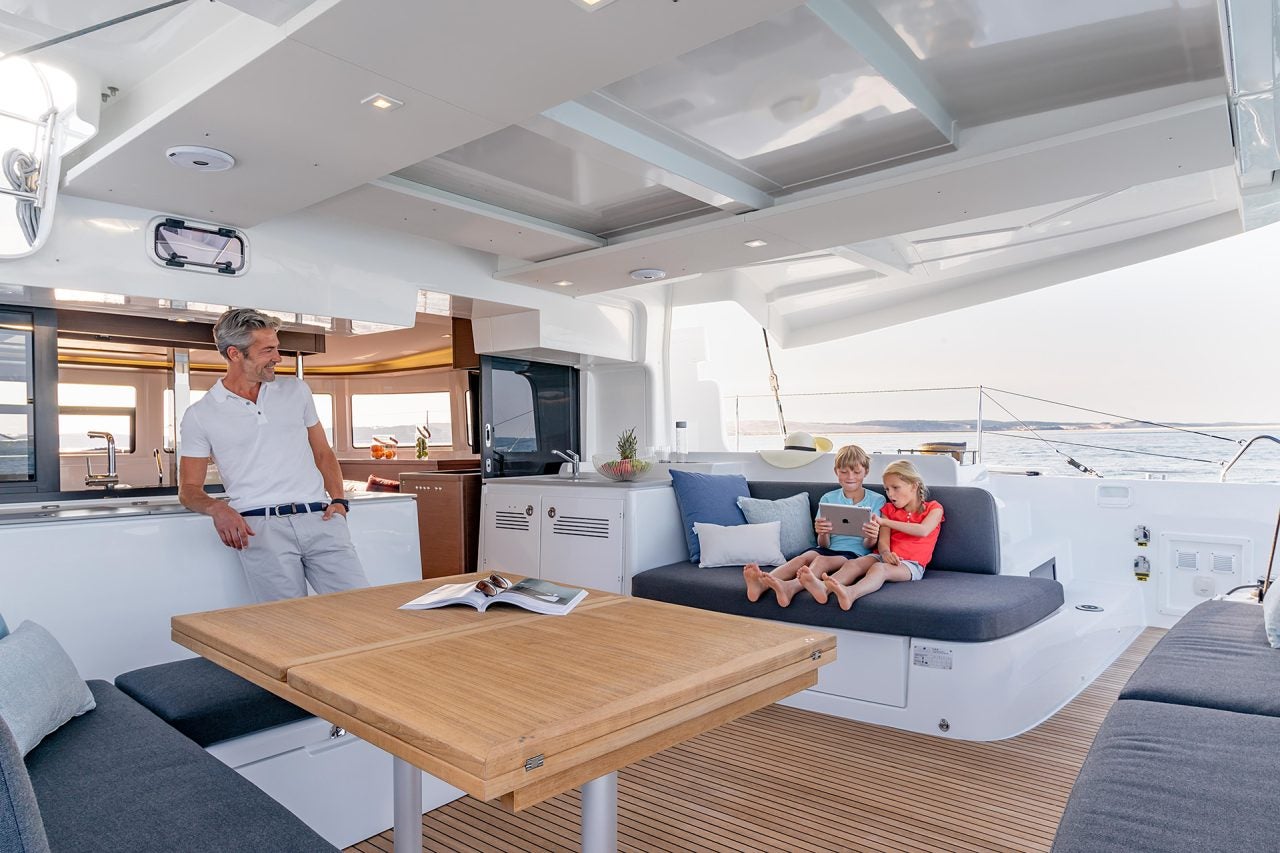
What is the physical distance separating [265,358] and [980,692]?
9.30 ft

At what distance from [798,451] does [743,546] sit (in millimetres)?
1285

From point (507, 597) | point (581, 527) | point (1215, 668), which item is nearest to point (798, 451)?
point (581, 527)

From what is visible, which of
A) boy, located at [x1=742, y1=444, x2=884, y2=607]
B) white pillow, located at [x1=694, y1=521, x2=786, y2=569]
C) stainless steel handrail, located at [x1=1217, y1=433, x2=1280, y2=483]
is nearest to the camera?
stainless steel handrail, located at [x1=1217, y1=433, x2=1280, y2=483]

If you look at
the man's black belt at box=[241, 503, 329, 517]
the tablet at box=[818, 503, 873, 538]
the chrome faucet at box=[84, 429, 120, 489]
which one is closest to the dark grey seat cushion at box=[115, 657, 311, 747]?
the man's black belt at box=[241, 503, 329, 517]

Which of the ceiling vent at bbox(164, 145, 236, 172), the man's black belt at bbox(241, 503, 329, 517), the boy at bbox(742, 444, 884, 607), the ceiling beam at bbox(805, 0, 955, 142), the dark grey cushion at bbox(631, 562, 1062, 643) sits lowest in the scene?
the dark grey cushion at bbox(631, 562, 1062, 643)

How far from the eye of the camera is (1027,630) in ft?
10.0

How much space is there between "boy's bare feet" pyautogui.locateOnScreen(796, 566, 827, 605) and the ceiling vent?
2660 millimetres

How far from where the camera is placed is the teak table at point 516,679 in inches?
44.6

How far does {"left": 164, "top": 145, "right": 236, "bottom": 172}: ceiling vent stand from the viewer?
8.63ft

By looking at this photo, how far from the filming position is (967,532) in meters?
3.69

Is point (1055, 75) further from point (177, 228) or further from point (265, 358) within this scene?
point (177, 228)

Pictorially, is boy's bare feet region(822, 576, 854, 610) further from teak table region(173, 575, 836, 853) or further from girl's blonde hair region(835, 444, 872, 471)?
teak table region(173, 575, 836, 853)

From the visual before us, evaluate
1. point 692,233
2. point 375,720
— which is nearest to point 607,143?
point 692,233

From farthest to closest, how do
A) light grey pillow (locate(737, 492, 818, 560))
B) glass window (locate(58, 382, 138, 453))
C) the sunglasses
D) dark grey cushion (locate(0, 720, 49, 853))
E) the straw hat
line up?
glass window (locate(58, 382, 138, 453)) < the straw hat < light grey pillow (locate(737, 492, 818, 560)) < the sunglasses < dark grey cushion (locate(0, 720, 49, 853))
